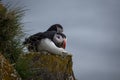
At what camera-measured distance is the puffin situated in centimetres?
1170

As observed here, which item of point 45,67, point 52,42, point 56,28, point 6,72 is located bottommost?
point 45,67

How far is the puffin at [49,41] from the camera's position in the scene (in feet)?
38.4

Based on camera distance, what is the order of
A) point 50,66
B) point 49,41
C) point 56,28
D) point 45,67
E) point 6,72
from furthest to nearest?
1. point 56,28
2. point 49,41
3. point 50,66
4. point 45,67
5. point 6,72

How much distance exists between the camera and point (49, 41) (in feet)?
39.7

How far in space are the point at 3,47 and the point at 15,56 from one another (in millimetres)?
380

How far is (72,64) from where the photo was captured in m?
10.7

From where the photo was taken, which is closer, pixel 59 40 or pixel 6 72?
pixel 6 72

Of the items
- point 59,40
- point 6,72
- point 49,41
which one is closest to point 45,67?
point 49,41

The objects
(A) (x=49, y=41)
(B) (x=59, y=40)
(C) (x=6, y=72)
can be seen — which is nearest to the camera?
(C) (x=6, y=72)

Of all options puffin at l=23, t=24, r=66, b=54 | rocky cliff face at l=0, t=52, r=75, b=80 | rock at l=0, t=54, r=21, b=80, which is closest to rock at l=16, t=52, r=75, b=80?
rocky cliff face at l=0, t=52, r=75, b=80

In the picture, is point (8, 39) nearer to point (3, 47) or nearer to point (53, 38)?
point (3, 47)

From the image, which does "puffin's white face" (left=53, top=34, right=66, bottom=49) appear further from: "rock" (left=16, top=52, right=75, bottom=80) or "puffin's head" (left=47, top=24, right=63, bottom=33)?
"rock" (left=16, top=52, right=75, bottom=80)

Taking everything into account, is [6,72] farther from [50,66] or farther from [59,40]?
[59,40]

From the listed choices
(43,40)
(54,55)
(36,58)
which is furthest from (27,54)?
(43,40)
